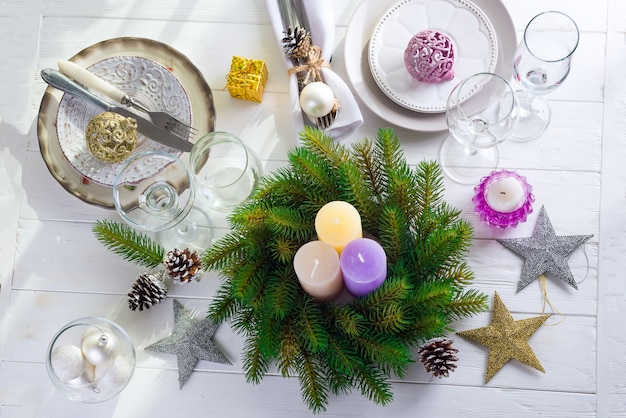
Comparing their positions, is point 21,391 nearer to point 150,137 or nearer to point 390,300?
point 150,137

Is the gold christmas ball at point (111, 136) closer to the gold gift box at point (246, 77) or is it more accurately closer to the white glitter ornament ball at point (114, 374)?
the gold gift box at point (246, 77)

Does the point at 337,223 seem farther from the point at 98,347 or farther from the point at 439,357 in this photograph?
the point at 98,347

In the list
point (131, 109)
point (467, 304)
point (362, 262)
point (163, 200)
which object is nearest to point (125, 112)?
point (131, 109)

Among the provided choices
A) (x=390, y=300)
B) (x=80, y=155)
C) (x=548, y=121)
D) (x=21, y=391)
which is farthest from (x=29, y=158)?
(x=548, y=121)

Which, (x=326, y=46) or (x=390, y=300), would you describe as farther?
(x=326, y=46)

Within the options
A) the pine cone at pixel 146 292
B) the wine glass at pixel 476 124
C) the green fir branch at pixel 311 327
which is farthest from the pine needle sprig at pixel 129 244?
the wine glass at pixel 476 124
